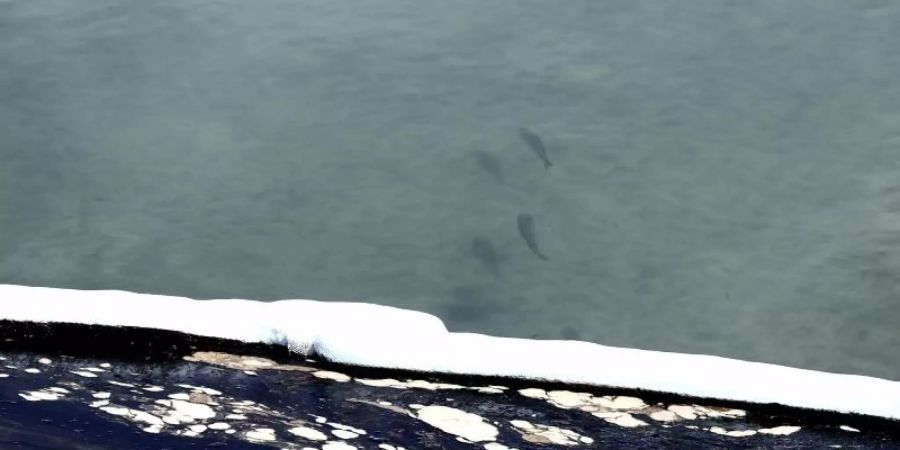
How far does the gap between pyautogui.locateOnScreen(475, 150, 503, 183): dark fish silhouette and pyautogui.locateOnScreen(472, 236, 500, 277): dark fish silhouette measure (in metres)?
0.76

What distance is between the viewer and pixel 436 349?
602 cm

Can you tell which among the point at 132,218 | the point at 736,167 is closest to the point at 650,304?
the point at 736,167

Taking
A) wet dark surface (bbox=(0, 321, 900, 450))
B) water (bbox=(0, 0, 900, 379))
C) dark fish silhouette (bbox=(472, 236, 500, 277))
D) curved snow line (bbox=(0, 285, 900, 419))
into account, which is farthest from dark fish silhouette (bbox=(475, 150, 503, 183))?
wet dark surface (bbox=(0, 321, 900, 450))

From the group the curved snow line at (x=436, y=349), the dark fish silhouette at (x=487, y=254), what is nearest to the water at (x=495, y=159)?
the dark fish silhouette at (x=487, y=254)

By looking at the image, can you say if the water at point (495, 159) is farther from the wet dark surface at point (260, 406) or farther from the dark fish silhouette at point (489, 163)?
the wet dark surface at point (260, 406)

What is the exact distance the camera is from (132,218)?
9586 millimetres

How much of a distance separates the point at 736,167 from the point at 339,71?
340 cm

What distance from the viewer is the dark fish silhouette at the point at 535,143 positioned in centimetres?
1008

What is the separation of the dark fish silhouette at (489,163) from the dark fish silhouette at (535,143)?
33cm

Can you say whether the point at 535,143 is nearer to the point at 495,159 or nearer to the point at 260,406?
the point at 495,159

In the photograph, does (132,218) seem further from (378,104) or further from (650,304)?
(650,304)

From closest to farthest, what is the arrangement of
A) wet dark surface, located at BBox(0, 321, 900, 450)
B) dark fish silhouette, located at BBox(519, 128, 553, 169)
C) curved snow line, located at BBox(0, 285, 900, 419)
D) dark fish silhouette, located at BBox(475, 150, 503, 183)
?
1. wet dark surface, located at BBox(0, 321, 900, 450)
2. curved snow line, located at BBox(0, 285, 900, 419)
3. dark fish silhouette, located at BBox(475, 150, 503, 183)
4. dark fish silhouette, located at BBox(519, 128, 553, 169)

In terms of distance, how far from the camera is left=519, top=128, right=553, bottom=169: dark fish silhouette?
10.1m

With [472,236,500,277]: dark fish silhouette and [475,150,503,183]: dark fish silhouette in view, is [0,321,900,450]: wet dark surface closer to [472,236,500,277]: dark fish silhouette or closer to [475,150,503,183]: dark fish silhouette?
[472,236,500,277]: dark fish silhouette
